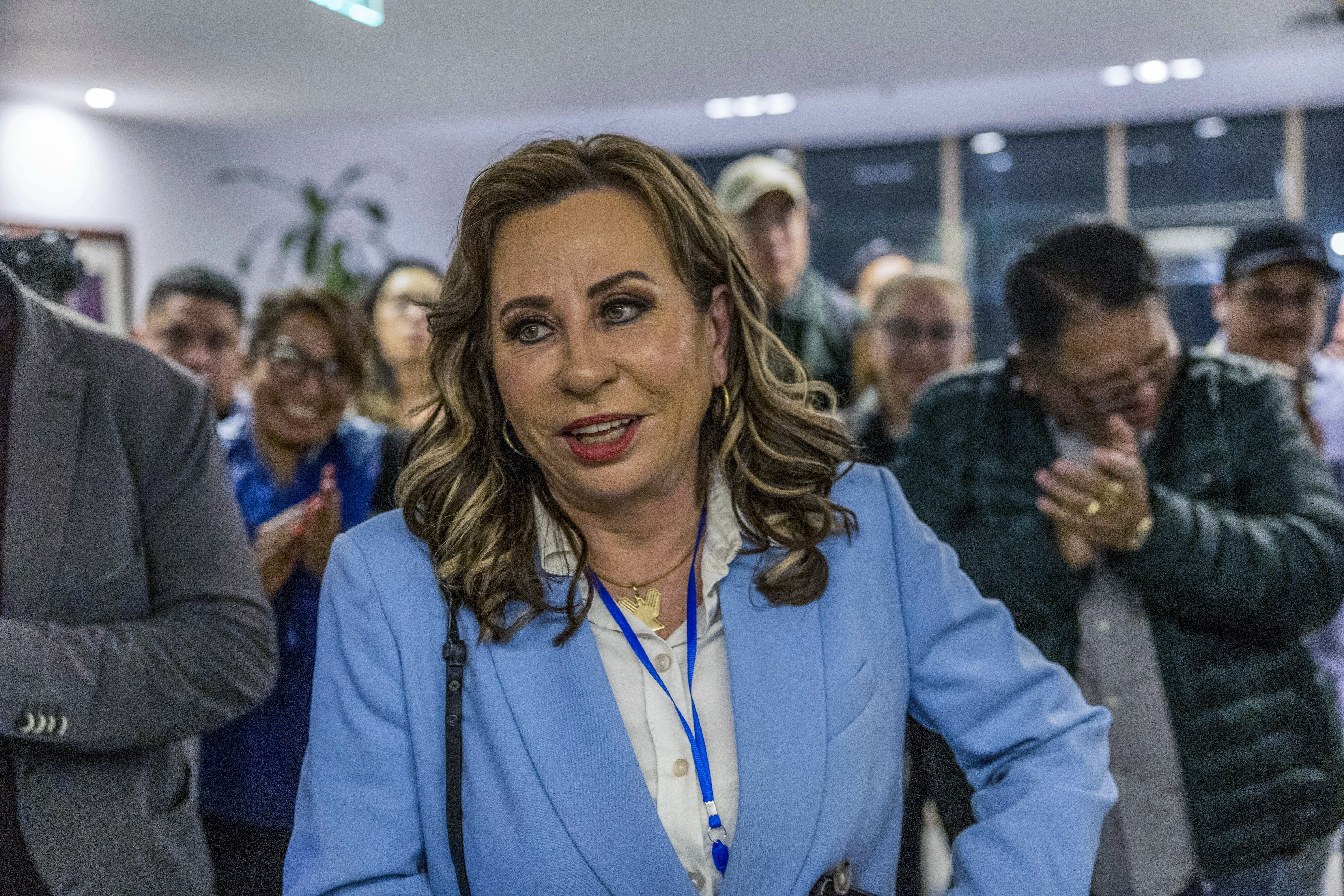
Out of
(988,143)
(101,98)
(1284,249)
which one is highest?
(988,143)

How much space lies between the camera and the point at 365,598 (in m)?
1.16

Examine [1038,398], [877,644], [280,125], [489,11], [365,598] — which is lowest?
[877,644]

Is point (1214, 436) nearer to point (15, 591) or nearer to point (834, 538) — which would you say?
point (834, 538)

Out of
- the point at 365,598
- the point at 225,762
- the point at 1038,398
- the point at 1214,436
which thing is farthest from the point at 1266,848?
the point at 225,762

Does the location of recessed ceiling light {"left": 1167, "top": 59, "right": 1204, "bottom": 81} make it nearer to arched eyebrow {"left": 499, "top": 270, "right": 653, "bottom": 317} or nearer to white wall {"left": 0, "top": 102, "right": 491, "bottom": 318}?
white wall {"left": 0, "top": 102, "right": 491, "bottom": 318}

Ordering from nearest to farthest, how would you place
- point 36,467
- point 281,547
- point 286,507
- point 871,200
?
point 36,467 → point 281,547 → point 286,507 → point 871,200

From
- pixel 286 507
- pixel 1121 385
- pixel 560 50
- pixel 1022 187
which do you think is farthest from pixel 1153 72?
pixel 286 507

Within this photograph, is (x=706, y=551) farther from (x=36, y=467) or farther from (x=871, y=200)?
(x=871, y=200)

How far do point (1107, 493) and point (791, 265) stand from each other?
185cm

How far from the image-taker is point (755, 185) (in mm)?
3359

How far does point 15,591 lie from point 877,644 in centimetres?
103

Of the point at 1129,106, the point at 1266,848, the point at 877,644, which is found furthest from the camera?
the point at 1129,106

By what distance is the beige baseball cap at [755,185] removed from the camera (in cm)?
333

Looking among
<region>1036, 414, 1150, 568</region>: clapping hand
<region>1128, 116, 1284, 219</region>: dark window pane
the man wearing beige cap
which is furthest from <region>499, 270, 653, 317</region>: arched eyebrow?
<region>1128, 116, 1284, 219</region>: dark window pane
